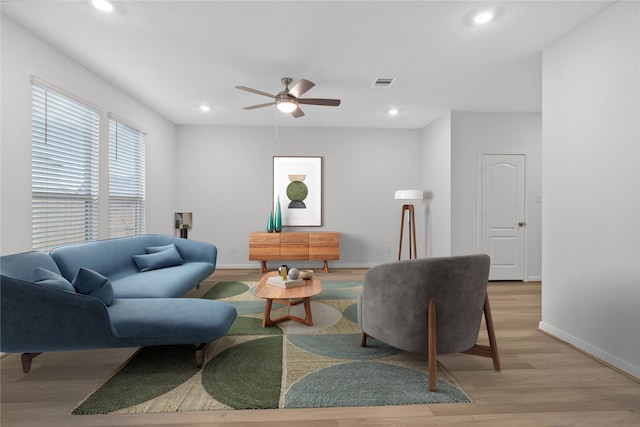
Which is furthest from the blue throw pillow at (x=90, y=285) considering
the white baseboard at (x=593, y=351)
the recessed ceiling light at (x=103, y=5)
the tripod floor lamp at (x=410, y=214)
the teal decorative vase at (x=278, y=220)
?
the tripod floor lamp at (x=410, y=214)

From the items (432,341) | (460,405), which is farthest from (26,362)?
(460,405)

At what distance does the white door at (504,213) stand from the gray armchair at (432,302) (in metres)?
3.05

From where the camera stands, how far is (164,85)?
3.78 m

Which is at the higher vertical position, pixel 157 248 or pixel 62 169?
pixel 62 169

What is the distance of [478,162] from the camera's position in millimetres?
4738

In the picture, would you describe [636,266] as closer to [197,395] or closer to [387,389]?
[387,389]

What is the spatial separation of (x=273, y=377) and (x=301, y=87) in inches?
101

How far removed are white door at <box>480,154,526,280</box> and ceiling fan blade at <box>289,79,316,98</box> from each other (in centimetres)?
316

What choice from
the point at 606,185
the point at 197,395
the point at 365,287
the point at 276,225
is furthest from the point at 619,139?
the point at 276,225

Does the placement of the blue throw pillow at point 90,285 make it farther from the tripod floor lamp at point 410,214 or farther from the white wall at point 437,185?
the white wall at point 437,185

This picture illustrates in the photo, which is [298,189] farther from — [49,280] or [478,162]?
[49,280]

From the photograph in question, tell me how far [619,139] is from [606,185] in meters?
0.33

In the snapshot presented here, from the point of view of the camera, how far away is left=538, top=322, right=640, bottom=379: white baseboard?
213cm

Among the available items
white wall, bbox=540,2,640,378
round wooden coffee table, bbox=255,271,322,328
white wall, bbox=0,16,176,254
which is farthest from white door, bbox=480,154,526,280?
white wall, bbox=0,16,176,254
